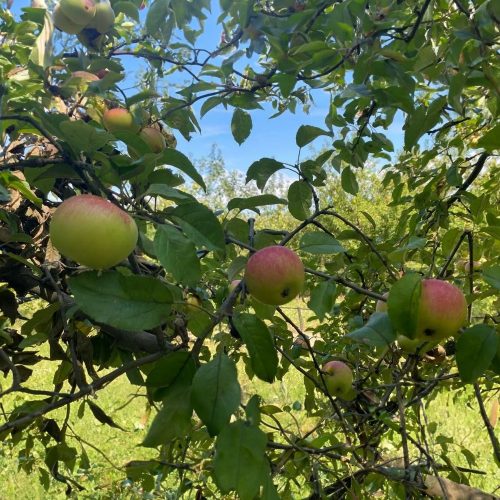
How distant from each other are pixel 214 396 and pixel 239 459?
0.09 meters

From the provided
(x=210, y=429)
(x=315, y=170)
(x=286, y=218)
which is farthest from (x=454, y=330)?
(x=286, y=218)

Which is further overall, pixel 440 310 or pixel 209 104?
pixel 209 104

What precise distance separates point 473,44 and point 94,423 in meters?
3.68

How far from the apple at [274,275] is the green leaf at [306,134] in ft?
1.53

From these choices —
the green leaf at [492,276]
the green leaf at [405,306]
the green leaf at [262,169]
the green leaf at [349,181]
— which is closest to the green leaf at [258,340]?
the green leaf at [405,306]

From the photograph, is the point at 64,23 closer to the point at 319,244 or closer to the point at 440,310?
the point at 319,244

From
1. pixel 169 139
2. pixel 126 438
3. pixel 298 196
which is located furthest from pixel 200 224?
pixel 126 438

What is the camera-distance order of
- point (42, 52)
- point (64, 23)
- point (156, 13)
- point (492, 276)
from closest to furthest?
point (492, 276) < point (42, 52) < point (156, 13) < point (64, 23)

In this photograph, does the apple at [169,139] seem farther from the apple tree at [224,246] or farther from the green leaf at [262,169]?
the green leaf at [262,169]

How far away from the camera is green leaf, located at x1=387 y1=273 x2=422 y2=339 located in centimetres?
65

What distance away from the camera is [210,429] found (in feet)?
1.88

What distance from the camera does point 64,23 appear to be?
147 cm

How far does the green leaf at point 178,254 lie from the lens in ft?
1.95

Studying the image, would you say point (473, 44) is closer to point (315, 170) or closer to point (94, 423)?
point (315, 170)
